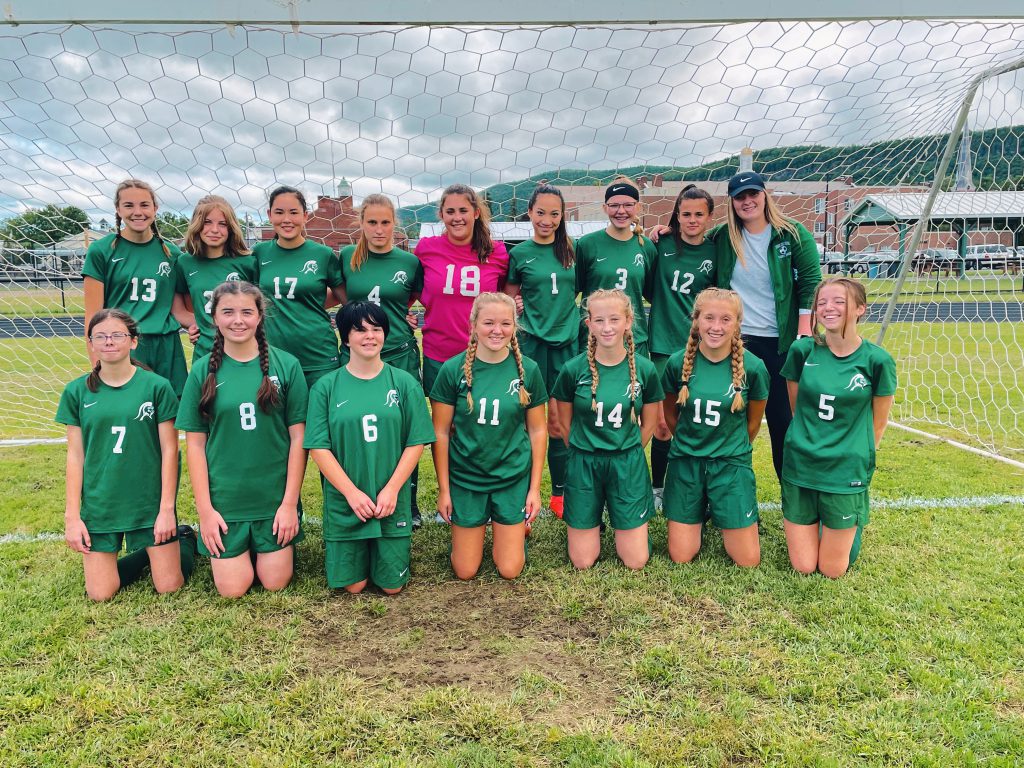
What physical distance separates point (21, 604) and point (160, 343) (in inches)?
56.2

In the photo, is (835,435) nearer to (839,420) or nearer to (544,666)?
(839,420)

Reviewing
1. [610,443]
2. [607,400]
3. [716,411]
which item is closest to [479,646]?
[610,443]

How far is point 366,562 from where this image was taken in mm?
3033

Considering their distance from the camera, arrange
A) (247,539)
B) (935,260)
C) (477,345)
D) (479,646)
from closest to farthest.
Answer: (479,646), (247,539), (477,345), (935,260)

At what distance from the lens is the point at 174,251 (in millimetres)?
3609

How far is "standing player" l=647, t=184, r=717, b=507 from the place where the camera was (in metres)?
3.72

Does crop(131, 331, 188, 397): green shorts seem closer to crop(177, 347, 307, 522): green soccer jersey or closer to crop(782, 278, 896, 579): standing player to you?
crop(177, 347, 307, 522): green soccer jersey

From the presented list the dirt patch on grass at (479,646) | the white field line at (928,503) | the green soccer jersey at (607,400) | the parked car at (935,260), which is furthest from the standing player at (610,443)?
the parked car at (935,260)

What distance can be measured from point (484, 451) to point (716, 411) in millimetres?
1186

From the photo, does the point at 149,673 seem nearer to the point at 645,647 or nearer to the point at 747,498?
the point at 645,647

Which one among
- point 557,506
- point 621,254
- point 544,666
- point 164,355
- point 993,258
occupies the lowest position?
point 544,666

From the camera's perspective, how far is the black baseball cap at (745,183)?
3.51 m

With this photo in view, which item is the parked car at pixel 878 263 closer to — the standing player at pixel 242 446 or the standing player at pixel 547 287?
the standing player at pixel 547 287

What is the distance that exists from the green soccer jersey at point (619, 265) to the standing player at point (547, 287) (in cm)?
12
